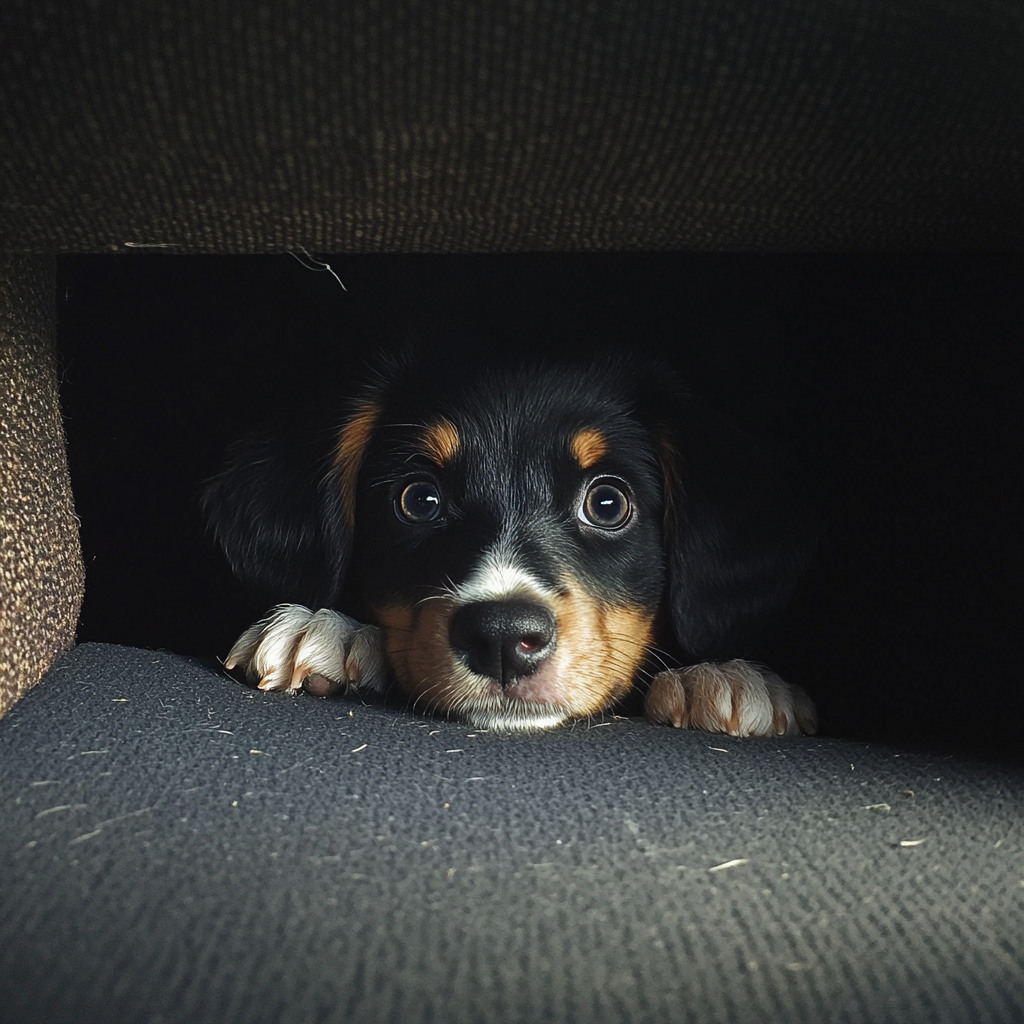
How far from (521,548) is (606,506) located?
0.27m

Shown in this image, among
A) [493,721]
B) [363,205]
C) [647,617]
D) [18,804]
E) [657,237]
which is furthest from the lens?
[647,617]

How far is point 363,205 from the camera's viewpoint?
1.41 metres

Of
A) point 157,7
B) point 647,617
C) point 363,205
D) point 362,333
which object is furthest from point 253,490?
point 157,7

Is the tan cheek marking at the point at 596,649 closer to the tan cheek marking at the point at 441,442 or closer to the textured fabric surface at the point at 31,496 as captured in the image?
the tan cheek marking at the point at 441,442

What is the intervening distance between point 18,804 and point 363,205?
2.98ft

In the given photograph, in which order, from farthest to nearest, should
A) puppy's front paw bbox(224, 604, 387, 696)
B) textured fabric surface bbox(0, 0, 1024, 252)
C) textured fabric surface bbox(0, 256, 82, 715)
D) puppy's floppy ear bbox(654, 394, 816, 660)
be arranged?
1. puppy's floppy ear bbox(654, 394, 816, 660)
2. puppy's front paw bbox(224, 604, 387, 696)
3. textured fabric surface bbox(0, 256, 82, 715)
4. textured fabric surface bbox(0, 0, 1024, 252)

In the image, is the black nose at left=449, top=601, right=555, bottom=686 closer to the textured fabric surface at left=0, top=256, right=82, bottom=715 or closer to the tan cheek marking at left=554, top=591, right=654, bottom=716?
the tan cheek marking at left=554, top=591, right=654, bottom=716

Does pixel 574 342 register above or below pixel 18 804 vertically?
above

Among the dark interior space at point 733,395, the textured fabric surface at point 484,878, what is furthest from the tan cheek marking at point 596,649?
the dark interior space at point 733,395

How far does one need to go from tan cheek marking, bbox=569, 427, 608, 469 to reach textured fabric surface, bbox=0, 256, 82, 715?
105cm

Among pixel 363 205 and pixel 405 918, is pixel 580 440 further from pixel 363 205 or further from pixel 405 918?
pixel 405 918

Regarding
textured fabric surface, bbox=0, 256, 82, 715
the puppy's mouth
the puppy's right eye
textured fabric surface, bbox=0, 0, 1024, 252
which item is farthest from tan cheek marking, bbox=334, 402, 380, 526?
textured fabric surface, bbox=0, 0, 1024, 252

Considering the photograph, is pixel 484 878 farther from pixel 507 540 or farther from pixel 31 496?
pixel 31 496

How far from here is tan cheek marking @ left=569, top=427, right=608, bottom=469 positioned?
7.20 feet
